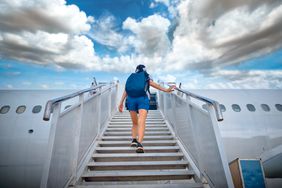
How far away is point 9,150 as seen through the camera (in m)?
5.32

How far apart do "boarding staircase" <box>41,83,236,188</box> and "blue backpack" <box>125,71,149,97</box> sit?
833mm

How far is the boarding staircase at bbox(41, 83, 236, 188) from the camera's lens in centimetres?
183

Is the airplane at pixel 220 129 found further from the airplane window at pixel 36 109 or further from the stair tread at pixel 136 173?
the stair tread at pixel 136 173

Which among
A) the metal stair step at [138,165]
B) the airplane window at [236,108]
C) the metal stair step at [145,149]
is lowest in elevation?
the metal stair step at [138,165]

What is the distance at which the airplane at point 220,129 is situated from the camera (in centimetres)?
503

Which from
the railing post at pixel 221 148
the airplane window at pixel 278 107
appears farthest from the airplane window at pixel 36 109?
the airplane window at pixel 278 107

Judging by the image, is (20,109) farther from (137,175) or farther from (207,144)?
(207,144)

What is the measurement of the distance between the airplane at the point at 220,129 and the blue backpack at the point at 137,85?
225 centimetres

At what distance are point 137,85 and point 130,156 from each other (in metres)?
1.44

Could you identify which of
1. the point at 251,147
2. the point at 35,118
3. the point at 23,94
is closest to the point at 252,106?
the point at 251,147

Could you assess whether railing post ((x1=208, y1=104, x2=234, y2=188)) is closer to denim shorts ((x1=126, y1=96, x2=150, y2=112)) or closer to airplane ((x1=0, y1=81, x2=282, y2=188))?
denim shorts ((x1=126, y1=96, x2=150, y2=112))

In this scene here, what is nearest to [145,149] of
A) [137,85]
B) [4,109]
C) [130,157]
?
[130,157]

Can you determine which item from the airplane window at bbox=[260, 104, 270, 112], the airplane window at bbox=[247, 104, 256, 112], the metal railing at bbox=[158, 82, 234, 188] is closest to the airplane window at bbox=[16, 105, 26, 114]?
the metal railing at bbox=[158, 82, 234, 188]

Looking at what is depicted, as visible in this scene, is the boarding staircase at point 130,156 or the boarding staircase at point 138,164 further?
the boarding staircase at point 138,164
